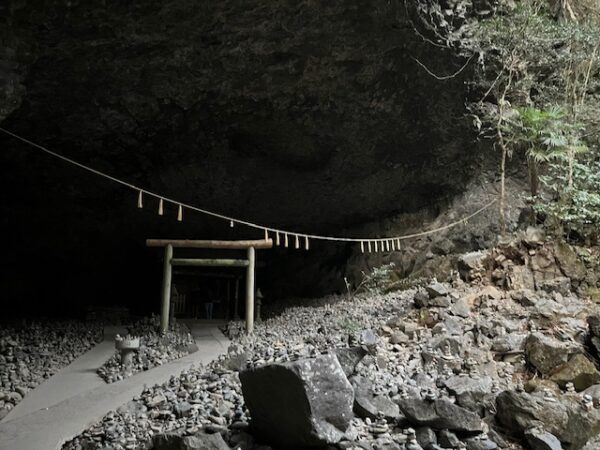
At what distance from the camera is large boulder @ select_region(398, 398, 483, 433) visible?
3854 mm

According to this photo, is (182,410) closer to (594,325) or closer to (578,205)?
(594,325)

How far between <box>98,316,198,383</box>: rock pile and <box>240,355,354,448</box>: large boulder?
3.51 meters

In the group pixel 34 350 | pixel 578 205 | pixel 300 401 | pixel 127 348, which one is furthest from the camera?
pixel 34 350

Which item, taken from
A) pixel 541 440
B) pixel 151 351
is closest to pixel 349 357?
pixel 541 440

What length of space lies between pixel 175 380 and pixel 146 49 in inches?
220

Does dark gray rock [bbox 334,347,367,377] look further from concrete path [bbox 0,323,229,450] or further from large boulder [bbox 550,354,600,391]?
concrete path [bbox 0,323,229,450]

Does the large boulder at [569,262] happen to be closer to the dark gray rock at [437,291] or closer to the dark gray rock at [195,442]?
the dark gray rock at [437,291]

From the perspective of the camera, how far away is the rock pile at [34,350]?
6738 mm

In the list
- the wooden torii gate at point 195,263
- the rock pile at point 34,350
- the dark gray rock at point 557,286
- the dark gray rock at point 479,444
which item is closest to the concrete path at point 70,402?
the rock pile at point 34,350

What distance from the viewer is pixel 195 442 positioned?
3645 millimetres

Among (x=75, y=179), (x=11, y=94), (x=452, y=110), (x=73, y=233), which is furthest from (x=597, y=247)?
(x=73, y=233)

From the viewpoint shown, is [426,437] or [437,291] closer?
[426,437]

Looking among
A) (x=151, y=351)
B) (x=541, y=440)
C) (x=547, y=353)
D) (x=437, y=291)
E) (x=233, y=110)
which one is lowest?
(x=151, y=351)

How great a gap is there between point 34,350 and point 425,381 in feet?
24.7
